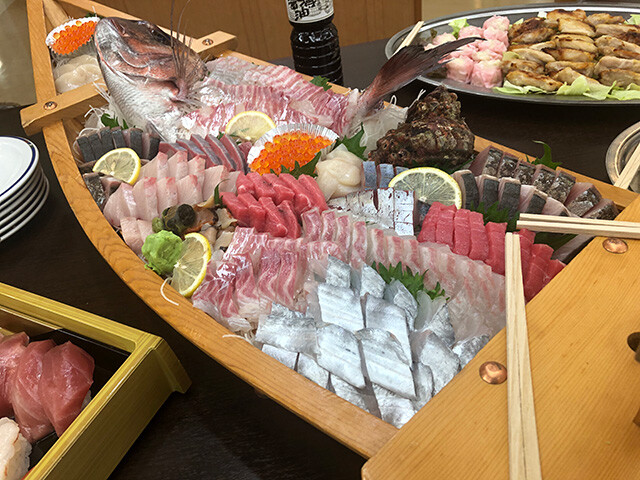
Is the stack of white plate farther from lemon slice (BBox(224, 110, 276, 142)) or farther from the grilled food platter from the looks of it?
the grilled food platter

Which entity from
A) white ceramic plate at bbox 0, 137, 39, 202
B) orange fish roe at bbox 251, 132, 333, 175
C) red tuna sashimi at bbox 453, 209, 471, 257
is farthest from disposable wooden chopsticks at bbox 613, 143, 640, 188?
white ceramic plate at bbox 0, 137, 39, 202

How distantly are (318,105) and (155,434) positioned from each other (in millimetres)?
1632

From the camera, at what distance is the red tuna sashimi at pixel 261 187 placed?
1.80m

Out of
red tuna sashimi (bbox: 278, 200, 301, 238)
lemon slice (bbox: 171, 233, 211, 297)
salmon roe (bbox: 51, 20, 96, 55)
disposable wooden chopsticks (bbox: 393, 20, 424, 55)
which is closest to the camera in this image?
lemon slice (bbox: 171, 233, 211, 297)

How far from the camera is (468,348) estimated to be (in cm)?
131

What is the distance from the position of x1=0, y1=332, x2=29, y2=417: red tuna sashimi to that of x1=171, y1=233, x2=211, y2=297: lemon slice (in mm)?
578

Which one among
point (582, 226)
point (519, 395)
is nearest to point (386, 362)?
→ point (519, 395)

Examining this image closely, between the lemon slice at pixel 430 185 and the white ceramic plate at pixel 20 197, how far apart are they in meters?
1.82

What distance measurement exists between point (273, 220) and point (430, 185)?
1.87 ft

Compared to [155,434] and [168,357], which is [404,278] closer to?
[168,357]

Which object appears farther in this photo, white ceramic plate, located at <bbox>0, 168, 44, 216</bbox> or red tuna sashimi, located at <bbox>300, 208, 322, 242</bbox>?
white ceramic plate, located at <bbox>0, 168, 44, 216</bbox>

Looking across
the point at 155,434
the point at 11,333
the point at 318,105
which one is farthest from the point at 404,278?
the point at 11,333

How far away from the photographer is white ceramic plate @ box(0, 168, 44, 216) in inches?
93.4

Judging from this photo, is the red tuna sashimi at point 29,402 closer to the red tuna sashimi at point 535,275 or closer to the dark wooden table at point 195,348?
the dark wooden table at point 195,348
